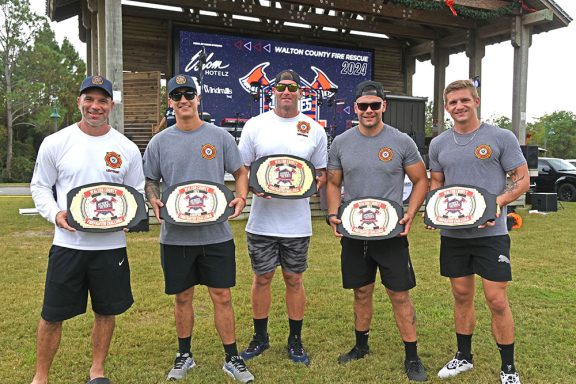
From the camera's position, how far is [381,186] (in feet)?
9.45

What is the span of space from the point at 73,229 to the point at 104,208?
0.55 feet

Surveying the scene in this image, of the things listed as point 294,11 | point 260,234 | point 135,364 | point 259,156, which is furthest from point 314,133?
point 294,11

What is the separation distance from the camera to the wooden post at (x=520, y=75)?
10734mm

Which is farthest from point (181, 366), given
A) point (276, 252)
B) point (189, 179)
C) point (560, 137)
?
point (560, 137)

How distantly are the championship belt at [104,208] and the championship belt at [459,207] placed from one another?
1485mm

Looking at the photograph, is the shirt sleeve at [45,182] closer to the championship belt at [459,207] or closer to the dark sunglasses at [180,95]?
the dark sunglasses at [180,95]

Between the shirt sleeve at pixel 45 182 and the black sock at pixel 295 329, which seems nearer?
the shirt sleeve at pixel 45 182

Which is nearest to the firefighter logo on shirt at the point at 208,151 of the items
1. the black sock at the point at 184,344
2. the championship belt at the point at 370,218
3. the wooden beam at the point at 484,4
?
the championship belt at the point at 370,218

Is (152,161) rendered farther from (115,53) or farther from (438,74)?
(438,74)

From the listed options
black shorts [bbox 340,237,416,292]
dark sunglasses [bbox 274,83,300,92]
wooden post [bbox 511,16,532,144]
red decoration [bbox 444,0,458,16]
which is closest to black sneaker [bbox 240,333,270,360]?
black shorts [bbox 340,237,416,292]

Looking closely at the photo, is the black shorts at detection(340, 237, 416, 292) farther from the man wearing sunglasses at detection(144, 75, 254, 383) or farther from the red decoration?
the red decoration

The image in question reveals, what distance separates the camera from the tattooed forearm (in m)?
2.82

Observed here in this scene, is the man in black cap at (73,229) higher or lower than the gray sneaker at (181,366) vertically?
higher

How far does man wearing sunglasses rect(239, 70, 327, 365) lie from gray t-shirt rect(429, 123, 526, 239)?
784 mm
